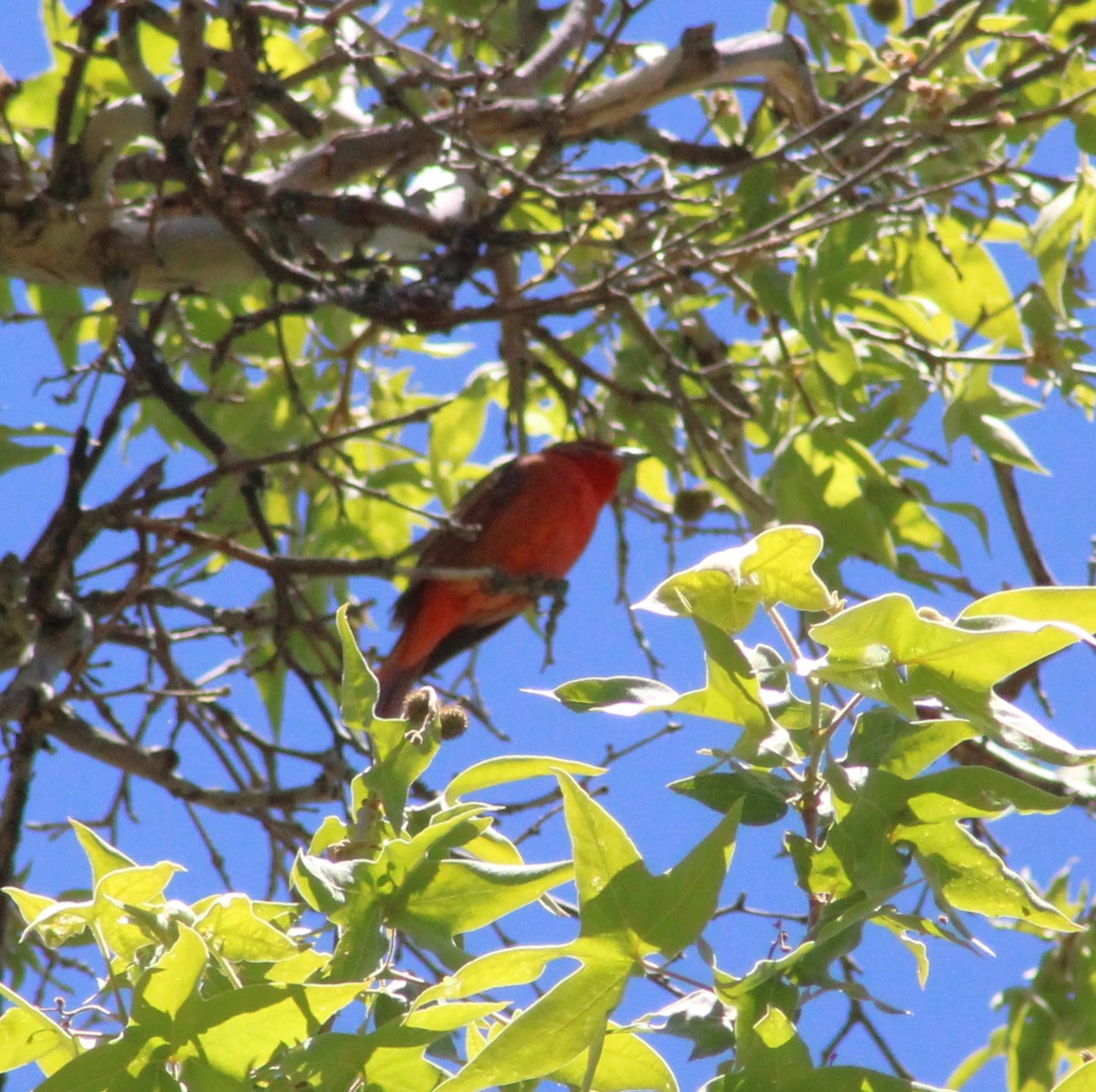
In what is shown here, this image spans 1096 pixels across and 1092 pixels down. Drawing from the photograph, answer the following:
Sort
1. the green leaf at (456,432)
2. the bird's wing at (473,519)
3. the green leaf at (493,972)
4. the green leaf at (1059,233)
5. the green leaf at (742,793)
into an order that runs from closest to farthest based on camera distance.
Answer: the green leaf at (493,972), the green leaf at (742,793), the green leaf at (1059,233), the green leaf at (456,432), the bird's wing at (473,519)

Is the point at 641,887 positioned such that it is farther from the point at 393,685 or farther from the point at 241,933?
the point at 393,685

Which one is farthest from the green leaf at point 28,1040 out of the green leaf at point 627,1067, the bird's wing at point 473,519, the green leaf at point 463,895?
the bird's wing at point 473,519

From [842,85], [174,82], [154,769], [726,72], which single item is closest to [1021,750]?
[154,769]

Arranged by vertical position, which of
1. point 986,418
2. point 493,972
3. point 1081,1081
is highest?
point 986,418

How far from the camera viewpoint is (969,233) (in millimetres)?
4145

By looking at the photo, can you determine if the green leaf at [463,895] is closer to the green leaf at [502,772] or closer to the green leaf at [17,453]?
the green leaf at [502,772]

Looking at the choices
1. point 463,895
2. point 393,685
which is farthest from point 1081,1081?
point 393,685

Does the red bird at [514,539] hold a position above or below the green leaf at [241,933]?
above

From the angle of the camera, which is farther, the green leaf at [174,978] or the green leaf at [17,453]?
the green leaf at [17,453]

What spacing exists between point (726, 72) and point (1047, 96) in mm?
939

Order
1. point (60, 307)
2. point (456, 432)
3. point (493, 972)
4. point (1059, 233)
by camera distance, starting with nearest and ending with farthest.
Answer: point (493, 972), point (1059, 233), point (60, 307), point (456, 432)

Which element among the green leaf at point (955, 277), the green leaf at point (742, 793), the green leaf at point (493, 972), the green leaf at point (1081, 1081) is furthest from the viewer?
the green leaf at point (955, 277)

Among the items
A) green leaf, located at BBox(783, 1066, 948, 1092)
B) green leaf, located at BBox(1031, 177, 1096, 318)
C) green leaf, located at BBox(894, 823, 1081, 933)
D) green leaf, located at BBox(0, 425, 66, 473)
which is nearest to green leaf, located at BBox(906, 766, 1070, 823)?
green leaf, located at BBox(894, 823, 1081, 933)

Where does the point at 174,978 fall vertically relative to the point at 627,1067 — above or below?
above
